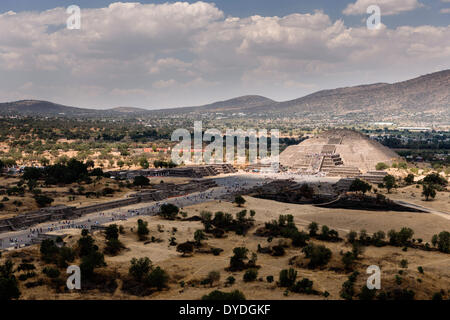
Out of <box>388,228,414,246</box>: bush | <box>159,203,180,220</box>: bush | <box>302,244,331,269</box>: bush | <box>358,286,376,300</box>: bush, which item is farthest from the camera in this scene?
<box>159,203,180,220</box>: bush

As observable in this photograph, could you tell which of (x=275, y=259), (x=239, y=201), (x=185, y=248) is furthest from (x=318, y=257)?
(x=239, y=201)

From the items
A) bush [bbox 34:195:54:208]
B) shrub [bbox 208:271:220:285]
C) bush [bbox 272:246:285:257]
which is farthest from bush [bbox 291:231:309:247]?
bush [bbox 34:195:54:208]

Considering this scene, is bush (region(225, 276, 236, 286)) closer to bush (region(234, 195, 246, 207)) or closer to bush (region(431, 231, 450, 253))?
bush (region(431, 231, 450, 253))

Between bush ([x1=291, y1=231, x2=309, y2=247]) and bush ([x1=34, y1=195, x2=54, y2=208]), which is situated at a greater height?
bush ([x1=34, y1=195, x2=54, y2=208])

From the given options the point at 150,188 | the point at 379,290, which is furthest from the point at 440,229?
the point at 150,188

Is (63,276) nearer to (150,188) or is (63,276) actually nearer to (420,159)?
(150,188)

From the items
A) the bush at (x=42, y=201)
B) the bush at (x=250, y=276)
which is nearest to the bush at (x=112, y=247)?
the bush at (x=250, y=276)

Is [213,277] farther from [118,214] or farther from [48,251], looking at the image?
[118,214]

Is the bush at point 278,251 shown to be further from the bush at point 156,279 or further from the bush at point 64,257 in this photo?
the bush at point 64,257
